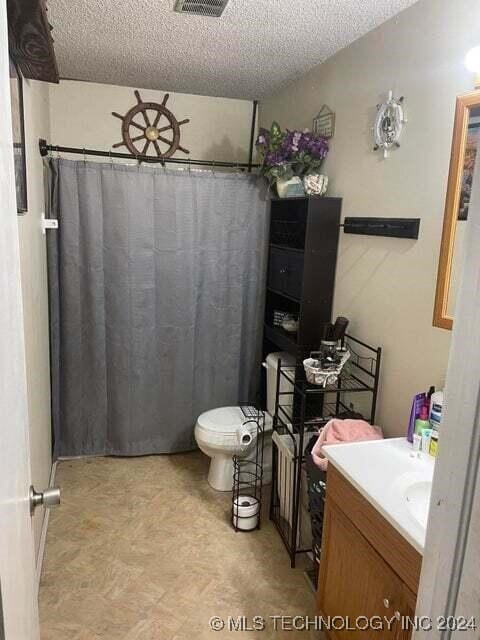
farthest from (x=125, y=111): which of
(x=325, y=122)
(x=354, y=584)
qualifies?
(x=354, y=584)

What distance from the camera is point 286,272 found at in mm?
2670

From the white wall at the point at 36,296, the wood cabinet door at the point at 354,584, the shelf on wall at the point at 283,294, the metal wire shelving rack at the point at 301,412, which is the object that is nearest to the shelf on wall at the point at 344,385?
the metal wire shelving rack at the point at 301,412

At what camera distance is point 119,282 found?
2783 mm

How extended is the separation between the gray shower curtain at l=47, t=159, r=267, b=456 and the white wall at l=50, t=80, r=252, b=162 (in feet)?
2.07

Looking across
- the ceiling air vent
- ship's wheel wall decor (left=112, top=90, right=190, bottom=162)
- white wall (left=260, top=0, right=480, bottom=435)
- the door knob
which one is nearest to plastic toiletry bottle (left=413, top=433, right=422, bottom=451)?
white wall (left=260, top=0, right=480, bottom=435)

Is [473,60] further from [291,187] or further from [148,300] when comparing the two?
[148,300]

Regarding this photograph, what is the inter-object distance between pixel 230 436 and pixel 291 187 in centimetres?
140

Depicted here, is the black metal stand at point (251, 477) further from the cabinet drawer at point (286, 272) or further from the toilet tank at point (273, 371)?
the cabinet drawer at point (286, 272)

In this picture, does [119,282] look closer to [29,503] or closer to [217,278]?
[217,278]

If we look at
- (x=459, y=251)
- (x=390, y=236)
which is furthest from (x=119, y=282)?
(x=459, y=251)

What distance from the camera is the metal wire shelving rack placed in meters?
2.03

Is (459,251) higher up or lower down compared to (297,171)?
lower down

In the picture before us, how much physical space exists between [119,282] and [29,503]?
6.49 ft

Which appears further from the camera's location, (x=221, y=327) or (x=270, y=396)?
(x=221, y=327)
